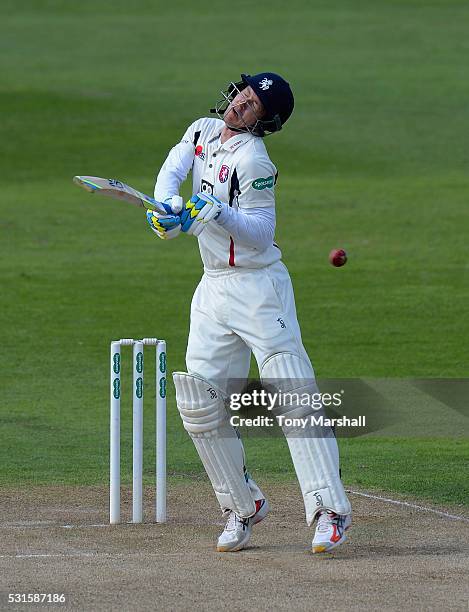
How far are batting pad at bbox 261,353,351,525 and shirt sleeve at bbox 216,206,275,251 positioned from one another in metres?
0.57

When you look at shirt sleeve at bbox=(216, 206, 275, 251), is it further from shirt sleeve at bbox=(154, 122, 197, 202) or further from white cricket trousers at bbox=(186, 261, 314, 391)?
shirt sleeve at bbox=(154, 122, 197, 202)

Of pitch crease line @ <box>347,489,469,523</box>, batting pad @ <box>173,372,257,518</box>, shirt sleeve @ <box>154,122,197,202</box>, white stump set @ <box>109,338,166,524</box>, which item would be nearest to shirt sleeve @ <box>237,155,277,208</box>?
shirt sleeve @ <box>154,122,197,202</box>

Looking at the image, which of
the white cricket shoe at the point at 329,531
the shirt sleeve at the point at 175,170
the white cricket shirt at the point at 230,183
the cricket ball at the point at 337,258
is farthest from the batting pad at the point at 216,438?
the cricket ball at the point at 337,258

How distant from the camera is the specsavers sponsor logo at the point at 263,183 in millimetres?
6688

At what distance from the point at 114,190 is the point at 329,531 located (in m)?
1.91

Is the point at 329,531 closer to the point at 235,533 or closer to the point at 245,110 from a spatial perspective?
the point at 235,533

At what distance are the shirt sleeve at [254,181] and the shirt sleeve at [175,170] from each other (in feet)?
1.03

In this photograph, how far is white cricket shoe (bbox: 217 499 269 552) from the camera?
21.8 feet

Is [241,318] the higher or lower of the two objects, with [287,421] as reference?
higher

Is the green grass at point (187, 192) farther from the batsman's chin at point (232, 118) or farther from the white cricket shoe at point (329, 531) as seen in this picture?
the batsman's chin at point (232, 118)

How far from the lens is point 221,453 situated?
22.3 ft

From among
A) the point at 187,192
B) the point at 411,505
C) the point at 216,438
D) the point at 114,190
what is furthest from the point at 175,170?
the point at 187,192

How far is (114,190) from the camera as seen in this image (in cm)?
622

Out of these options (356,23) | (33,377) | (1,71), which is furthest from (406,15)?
(33,377)
